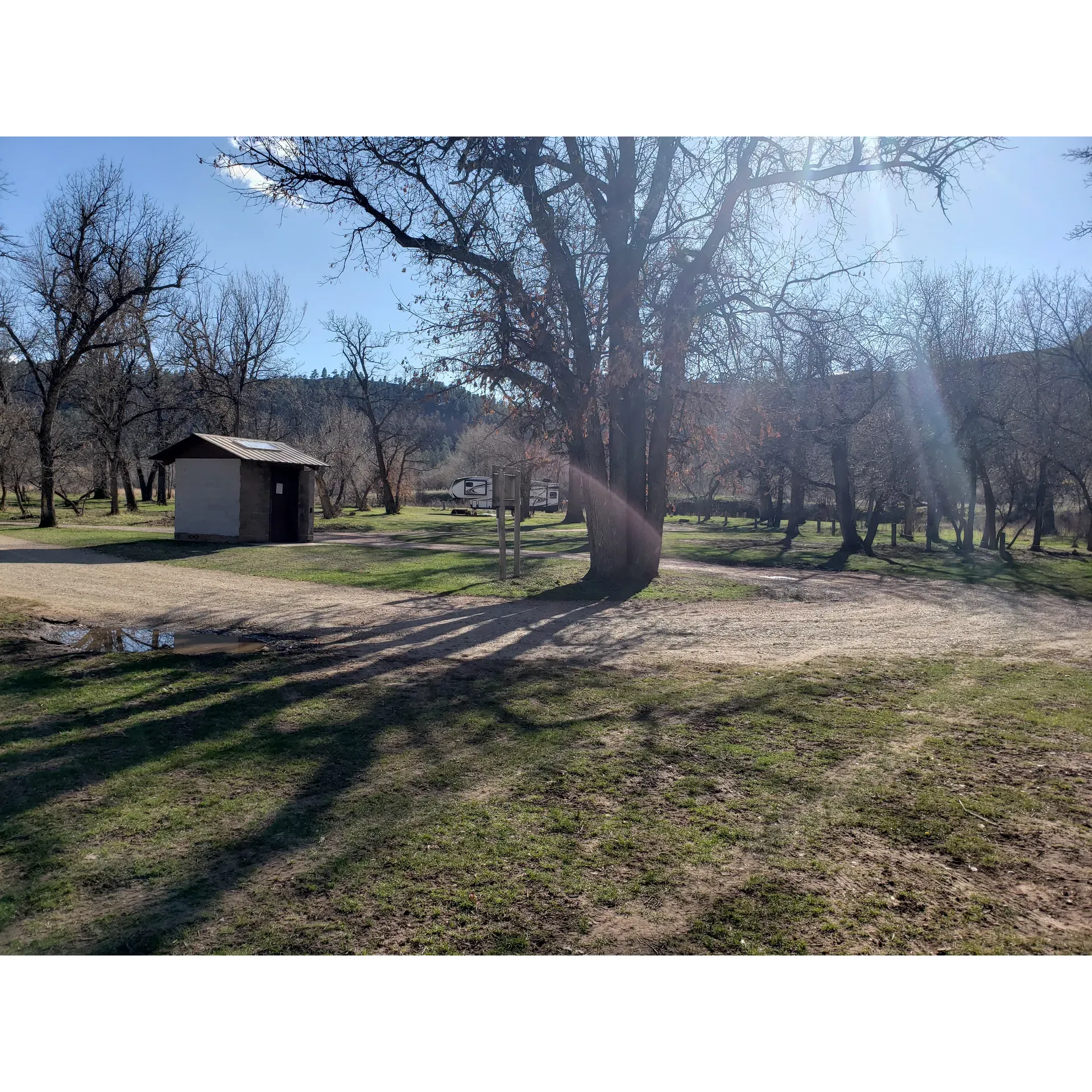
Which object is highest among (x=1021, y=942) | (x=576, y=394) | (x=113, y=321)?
(x=113, y=321)

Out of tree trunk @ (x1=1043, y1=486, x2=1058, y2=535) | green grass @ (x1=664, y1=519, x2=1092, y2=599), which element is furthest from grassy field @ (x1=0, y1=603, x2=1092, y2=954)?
tree trunk @ (x1=1043, y1=486, x2=1058, y2=535)

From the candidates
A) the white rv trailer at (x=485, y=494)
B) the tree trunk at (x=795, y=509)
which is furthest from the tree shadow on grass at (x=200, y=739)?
the white rv trailer at (x=485, y=494)

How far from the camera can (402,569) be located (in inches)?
664

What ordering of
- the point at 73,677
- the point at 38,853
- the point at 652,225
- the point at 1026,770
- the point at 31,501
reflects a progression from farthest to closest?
the point at 31,501
the point at 652,225
the point at 73,677
the point at 1026,770
the point at 38,853

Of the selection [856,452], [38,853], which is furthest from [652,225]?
[856,452]

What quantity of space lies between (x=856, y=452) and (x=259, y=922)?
28.7m

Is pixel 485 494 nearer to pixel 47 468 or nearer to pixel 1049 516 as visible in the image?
pixel 47 468

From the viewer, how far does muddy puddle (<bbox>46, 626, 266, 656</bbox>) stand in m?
8.01

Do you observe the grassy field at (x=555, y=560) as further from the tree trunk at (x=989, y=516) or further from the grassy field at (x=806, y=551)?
the tree trunk at (x=989, y=516)

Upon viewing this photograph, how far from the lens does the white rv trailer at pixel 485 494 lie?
5331 centimetres

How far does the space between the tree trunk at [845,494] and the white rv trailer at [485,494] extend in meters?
25.5

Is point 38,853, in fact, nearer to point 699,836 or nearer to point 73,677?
point 699,836

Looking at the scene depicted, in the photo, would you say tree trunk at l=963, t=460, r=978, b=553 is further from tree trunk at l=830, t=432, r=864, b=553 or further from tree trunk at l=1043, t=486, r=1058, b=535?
tree trunk at l=1043, t=486, r=1058, b=535

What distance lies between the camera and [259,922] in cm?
299
